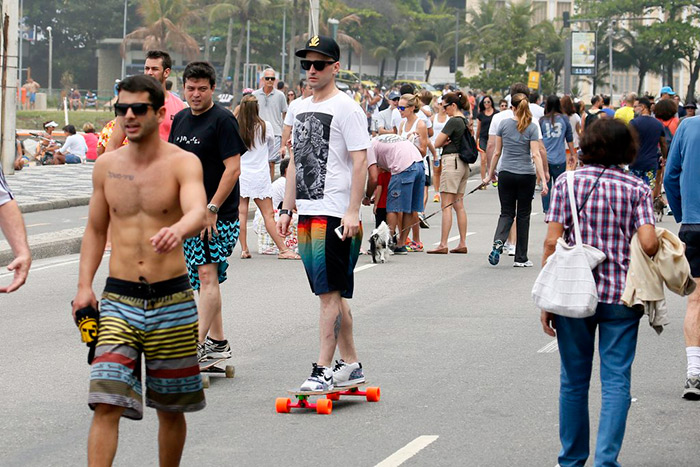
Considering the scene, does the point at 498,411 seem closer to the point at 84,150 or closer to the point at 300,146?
the point at 300,146

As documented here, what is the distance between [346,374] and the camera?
7.39m

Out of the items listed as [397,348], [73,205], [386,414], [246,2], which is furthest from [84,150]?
[246,2]

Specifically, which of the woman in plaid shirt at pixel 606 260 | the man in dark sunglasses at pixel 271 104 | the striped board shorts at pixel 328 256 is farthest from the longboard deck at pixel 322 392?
the man in dark sunglasses at pixel 271 104

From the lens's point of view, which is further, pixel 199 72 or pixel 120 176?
pixel 199 72

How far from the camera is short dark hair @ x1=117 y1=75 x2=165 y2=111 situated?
5.26 metres

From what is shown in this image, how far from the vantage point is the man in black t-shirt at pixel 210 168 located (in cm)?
770

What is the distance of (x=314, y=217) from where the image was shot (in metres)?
7.27

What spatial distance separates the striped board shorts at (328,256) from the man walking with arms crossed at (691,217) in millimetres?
2028

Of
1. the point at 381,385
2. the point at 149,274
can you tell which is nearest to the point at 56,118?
the point at 381,385

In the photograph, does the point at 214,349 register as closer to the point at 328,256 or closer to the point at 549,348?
the point at 328,256

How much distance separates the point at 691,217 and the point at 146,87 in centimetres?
377

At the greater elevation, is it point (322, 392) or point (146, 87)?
point (146, 87)

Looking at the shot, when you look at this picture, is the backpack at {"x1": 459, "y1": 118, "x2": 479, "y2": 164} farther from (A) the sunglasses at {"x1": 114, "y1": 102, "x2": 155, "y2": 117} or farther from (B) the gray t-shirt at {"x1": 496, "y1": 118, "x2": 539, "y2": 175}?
(A) the sunglasses at {"x1": 114, "y1": 102, "x2": 155, "y2": 117}

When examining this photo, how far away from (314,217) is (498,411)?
5.06 ft
